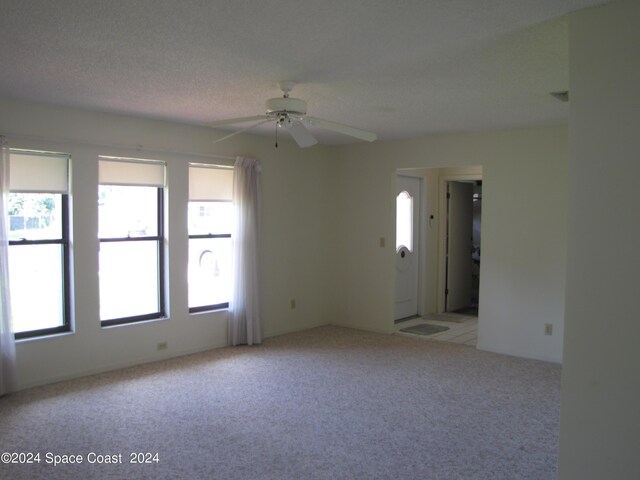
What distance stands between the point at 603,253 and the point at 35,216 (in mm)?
4475

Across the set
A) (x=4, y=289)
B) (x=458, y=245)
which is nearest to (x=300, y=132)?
(x=4, y=289)

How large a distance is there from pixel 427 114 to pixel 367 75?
4.88 feet

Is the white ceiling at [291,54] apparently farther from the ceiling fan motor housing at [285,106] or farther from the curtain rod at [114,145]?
the curtain rod at [114,145]

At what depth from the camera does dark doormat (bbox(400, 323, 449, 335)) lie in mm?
6691

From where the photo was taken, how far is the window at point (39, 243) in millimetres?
4438

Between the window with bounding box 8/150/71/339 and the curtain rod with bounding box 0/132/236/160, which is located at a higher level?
the curtain rod with bounding box 0/132/236/160

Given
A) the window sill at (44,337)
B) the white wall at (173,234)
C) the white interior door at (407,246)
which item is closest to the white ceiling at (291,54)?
the white wall at (173,234)

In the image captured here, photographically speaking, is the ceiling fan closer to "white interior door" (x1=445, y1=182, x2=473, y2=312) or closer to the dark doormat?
the dark doormat

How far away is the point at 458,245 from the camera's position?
8.30 m

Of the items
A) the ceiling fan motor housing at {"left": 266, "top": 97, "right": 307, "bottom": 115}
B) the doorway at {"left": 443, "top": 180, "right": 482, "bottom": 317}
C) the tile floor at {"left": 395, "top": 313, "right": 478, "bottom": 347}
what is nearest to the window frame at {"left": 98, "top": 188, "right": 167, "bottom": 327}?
the ceiling fan motor housing at {"left": 266, "top": 97, "right": 307, "bottom": 115}

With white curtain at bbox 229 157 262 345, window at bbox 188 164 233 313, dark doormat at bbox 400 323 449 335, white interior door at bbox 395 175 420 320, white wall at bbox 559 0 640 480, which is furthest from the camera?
white interior door at bbox 395 175 420 320

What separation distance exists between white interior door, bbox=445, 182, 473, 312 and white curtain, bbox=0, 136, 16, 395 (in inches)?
237

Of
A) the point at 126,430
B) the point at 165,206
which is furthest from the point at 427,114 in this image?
the point at 126,430

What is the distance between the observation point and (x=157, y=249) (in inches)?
212
